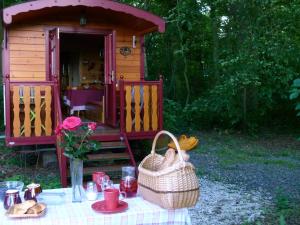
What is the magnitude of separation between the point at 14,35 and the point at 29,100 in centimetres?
169

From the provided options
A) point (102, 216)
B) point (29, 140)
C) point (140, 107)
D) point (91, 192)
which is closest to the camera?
point (102, 216)

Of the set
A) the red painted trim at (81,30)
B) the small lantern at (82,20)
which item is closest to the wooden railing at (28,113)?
the red painted trim at (81,30)

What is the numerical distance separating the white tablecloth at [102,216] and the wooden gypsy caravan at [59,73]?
3.40m

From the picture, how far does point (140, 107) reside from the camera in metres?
7.40

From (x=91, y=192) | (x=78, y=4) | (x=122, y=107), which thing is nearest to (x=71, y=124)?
(x=91, y=192)

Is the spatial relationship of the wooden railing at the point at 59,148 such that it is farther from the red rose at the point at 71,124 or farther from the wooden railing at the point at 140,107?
the red rose at the point at 71,124

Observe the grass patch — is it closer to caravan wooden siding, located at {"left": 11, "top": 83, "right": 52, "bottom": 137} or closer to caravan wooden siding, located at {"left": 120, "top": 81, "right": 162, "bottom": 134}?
caravan wooden siding, located at {"left": 11, "top": 83, "right": 52, "bottom": 137}

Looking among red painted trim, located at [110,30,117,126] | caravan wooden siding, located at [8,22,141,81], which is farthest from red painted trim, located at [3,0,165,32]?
caravan wooden siding, located at [8,22,141,81]

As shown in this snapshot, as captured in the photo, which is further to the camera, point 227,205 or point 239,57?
point 239,57

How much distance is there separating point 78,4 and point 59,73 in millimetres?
1470

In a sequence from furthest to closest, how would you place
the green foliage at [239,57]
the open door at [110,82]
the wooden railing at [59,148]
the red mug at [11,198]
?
the green foliage at [239,57] → the open door at [110,82] → the wooden railing at [59,148] → the red mug at [11,198]

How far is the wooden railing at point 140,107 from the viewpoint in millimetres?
7262

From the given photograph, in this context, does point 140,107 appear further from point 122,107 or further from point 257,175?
point 257,175

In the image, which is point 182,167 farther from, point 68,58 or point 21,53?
point 68,58
